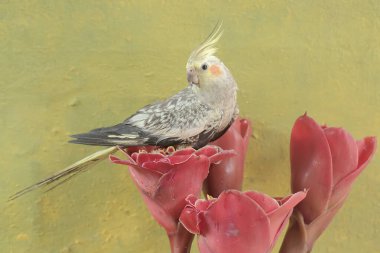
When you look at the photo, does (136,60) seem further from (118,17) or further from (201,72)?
(201,72)

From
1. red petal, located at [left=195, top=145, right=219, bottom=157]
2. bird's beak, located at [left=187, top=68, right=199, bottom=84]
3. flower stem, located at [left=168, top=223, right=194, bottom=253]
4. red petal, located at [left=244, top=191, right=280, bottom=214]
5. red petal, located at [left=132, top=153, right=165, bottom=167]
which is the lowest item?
flower stem, located at [left=168, top=223, right=194, bottom=253]

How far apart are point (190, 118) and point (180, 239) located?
13cm

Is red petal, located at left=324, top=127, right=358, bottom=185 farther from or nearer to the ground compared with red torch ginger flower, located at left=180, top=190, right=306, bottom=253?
farther from the ground

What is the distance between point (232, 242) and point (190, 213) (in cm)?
5

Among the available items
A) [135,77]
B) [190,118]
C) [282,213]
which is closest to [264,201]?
[282,213]

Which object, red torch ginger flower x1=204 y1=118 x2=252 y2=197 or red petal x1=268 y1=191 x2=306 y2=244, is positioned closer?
red petal x1=268 y1=191 x2=306 y2=244

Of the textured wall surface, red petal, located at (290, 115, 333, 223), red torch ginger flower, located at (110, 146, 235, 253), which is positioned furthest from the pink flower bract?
the textured wall surface

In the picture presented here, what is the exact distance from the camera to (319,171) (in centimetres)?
49

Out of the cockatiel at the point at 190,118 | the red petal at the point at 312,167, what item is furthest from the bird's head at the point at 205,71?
the red petal at the point at 312,167

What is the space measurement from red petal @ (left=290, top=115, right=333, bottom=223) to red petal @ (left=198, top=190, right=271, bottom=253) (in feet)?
0.33

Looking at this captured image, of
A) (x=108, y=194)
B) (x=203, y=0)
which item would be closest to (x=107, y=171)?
(x=108, y=194)

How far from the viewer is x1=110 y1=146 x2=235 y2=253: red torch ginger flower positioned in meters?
A: 0.44

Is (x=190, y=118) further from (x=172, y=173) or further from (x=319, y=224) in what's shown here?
(x=319, y=224)

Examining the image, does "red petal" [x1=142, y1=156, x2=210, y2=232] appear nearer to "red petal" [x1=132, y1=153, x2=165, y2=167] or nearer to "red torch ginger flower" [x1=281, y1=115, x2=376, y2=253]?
"red petal" [x1=132, y1=153, x2=165, y2=167]
